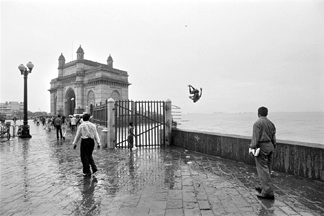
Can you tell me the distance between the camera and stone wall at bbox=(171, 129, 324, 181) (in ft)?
16.3

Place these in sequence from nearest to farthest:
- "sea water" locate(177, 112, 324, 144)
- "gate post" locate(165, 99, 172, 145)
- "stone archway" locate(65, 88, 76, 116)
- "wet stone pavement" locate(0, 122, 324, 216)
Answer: "wet stone pavement" locate(0, 122, 324, 216)
"gate post" locate(165, 99, 172, 145)
"sea water" locate(177, 112, 324, 144)
"stone archway" locate(65, 88, 76, 116)

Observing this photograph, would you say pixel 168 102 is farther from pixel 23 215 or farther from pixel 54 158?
pixel 23 215

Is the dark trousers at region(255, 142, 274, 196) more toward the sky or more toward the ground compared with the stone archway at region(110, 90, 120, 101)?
more toward the ground

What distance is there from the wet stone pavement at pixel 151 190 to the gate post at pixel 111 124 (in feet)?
10.6

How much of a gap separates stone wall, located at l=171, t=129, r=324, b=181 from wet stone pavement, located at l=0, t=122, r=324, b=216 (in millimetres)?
295

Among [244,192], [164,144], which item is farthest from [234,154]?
[164,144]

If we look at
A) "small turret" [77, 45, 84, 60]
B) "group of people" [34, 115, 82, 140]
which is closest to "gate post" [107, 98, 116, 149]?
"group of people" [34, 115, 82, 140]

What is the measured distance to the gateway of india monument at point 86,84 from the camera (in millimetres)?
38594

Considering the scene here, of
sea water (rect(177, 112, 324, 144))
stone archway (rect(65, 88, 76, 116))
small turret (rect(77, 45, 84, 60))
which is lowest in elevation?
sea water (rect(177, 112, 324, 144))

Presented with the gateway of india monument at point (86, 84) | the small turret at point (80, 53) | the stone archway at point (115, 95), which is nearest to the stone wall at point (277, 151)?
the gateway of india monument at point (86, 84)

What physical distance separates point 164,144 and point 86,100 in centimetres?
3433

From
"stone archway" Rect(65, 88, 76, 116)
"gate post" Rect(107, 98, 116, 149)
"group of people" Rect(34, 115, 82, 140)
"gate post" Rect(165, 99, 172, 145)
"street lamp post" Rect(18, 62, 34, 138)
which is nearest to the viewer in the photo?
"gate post" Rect(107, 98, 116, 149)

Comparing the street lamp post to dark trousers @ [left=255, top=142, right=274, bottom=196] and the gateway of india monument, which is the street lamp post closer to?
dark trousers @ [left=255, top=142, right=274, bottom=196]

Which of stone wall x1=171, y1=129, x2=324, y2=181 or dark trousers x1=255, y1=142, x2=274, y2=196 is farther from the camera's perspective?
stone wall x1=171, y1=129, x2=324, y2=181
